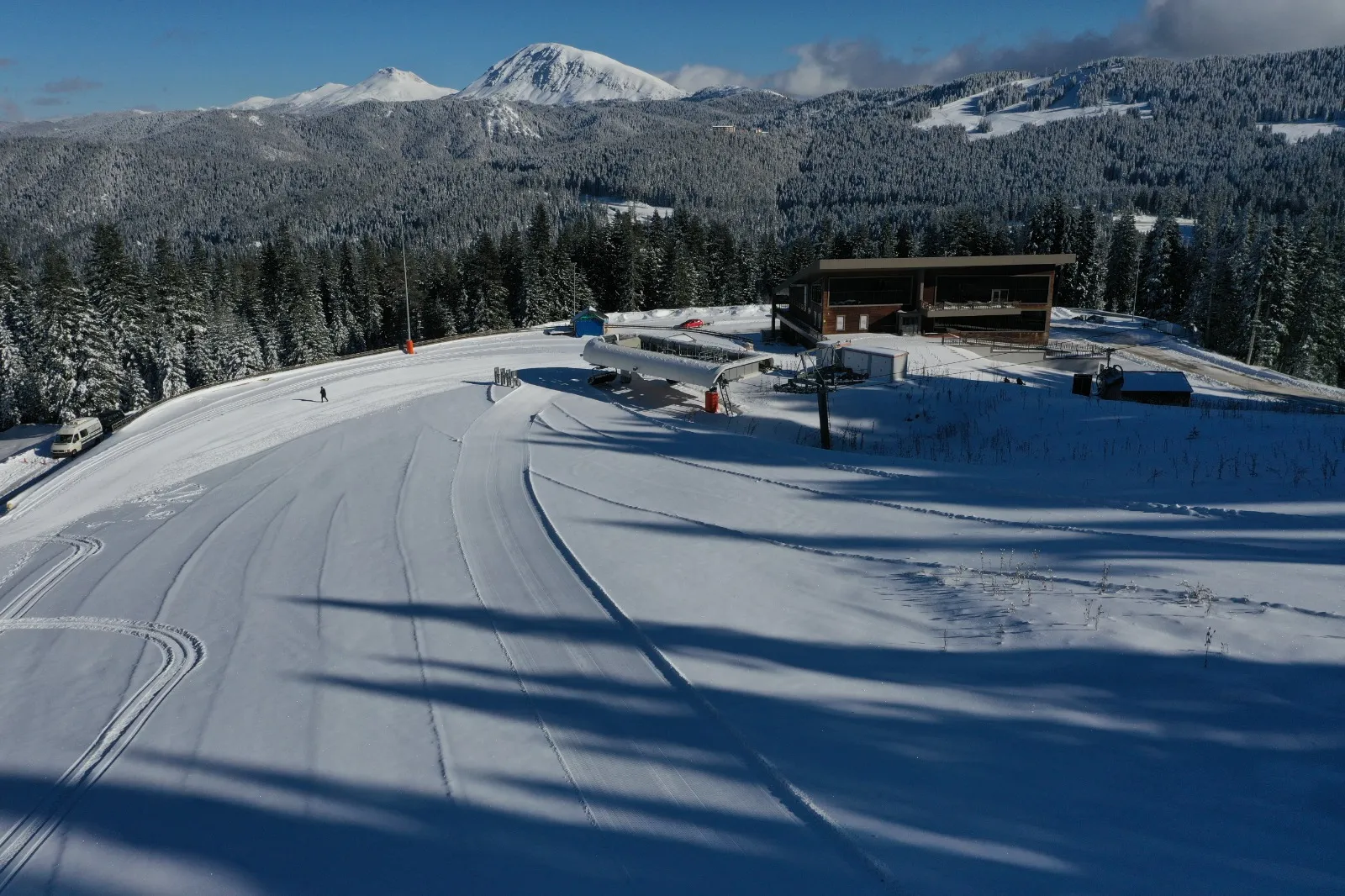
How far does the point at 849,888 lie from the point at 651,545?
782 centimetres

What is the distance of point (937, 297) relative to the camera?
149 ft

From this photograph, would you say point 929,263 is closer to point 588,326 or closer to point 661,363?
point 588,326

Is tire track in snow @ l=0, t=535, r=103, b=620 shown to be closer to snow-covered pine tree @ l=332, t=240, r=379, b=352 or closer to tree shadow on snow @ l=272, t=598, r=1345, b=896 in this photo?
tree shadow on snow @ l=272, t=598, r=1345, b=896

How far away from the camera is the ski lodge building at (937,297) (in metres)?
43.2

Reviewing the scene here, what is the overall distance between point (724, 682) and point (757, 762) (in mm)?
1498

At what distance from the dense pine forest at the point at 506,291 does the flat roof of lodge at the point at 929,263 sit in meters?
18.1

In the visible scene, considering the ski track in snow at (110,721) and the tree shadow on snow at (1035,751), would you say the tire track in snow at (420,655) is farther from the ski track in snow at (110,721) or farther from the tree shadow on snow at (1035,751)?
the ski track in snow at (110,721)

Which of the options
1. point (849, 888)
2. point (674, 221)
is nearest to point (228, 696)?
point (849, 888)

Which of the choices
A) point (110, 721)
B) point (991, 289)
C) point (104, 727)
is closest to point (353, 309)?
point (991, 289)

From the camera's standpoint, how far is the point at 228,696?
9562 millimetres

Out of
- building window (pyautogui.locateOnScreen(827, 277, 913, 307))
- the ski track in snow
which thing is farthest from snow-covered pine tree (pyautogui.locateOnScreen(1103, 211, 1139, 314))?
the ski track in snow

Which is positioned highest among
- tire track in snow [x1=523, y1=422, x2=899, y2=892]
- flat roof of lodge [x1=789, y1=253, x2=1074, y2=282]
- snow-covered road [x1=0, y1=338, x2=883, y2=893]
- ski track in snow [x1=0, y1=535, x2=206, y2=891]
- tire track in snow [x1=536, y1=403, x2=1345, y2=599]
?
flat roof of lodge [x1=789, y1=253, x2=1074, y2=282]

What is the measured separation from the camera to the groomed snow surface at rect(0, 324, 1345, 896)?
6035mm

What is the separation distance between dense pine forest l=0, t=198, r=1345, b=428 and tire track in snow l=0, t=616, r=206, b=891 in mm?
40877
